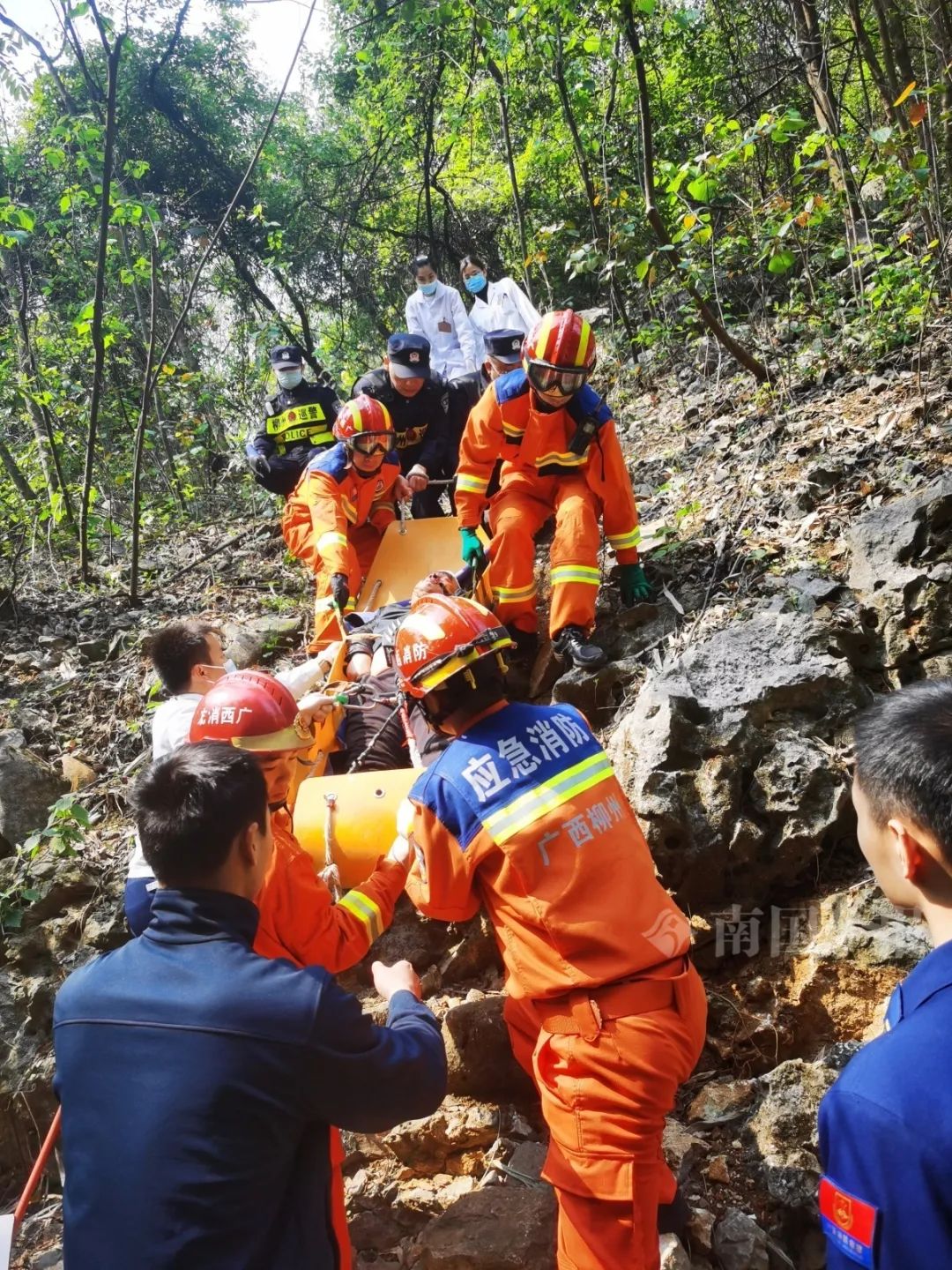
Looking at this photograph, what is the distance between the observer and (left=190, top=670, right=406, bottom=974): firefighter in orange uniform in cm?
228

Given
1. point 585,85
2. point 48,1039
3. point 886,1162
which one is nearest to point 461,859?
point 886,1162

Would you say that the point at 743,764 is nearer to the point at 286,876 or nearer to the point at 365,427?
the point at 286,876

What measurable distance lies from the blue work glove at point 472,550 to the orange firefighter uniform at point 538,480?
0.72 ft

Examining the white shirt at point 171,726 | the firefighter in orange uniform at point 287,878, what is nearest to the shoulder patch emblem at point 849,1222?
the firefighter in orange uniform at point 287,878

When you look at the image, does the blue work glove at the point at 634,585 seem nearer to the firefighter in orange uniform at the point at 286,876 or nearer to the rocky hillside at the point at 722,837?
the rocky hillside at the point at 722,837

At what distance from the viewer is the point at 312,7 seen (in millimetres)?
3930

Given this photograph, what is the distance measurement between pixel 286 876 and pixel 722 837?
1569 millimetres

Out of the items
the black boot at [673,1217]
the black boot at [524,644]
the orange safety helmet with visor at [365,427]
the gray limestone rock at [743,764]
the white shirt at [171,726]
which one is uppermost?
the orange safety helmet with visor at [365,427]

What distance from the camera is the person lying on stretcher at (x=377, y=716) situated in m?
3.75

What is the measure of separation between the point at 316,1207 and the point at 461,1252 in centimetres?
A: 78

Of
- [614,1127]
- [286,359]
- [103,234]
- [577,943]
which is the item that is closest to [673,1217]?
[614,1127]

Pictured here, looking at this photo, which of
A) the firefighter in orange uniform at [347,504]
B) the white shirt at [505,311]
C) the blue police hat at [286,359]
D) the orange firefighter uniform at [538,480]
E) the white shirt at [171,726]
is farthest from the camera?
the white shirt at [505,311]

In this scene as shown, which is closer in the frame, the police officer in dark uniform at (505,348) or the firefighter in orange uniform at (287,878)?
the firefighter in orange uniform at (287,878)

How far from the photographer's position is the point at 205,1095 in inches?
56.0
